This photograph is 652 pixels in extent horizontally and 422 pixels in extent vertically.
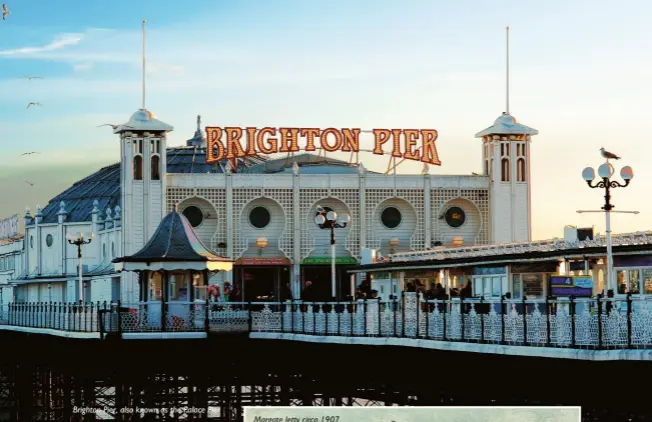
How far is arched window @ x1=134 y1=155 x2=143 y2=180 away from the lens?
84.2m

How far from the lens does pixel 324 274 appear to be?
286 ft

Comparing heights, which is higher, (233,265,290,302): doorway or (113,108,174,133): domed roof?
(113,108,174,133): domed roof

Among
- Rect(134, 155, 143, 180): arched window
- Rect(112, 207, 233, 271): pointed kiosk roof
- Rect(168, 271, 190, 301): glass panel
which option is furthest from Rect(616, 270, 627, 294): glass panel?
Rect(134, 155, 143, 180): arched window

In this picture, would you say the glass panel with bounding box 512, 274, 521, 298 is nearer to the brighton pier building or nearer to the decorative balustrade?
the decorative balustrade

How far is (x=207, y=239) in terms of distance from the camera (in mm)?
84812

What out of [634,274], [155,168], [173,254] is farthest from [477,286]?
[155,168]

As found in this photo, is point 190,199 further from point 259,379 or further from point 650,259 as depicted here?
point 650,259

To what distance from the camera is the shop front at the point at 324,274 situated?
85.9 meters

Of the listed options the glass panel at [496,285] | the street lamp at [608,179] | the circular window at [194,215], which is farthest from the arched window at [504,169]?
the street lamp at [608,179]

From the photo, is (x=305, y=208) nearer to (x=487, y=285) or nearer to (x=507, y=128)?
(x=507, y=128)

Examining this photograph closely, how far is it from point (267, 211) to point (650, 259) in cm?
4593

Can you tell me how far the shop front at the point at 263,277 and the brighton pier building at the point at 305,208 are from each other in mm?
58

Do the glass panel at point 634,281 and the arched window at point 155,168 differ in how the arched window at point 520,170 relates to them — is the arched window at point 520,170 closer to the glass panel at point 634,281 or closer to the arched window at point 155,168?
the arched window at point 155,168

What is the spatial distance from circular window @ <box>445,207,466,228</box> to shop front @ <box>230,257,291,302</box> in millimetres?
9897
